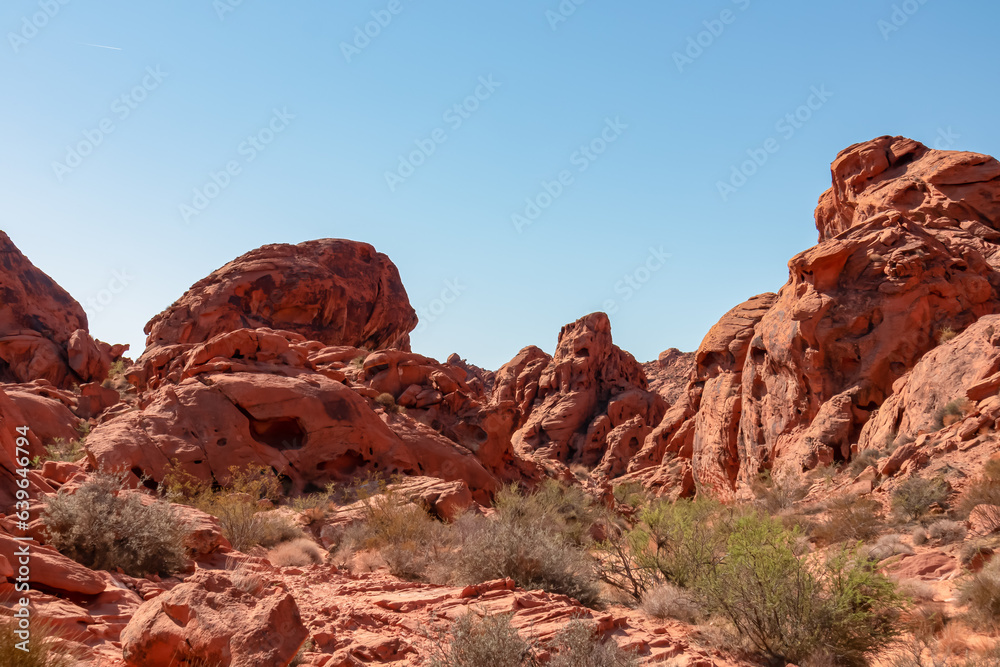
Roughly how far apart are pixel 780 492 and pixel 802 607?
12.0 m

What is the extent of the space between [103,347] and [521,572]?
41.6m

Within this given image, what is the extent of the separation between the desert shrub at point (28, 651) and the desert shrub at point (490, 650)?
259 cm

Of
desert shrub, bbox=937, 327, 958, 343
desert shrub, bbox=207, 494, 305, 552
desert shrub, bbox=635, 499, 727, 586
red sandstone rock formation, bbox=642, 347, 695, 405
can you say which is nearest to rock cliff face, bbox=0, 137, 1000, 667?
desert shrub, bbox=937, 327, 958, 343

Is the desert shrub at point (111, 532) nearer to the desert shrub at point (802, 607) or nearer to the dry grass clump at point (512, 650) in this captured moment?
the dry grass clump at point (512, 650)

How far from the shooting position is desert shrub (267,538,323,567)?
10742 mm

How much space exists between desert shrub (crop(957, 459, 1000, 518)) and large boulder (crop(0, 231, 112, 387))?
41.0 meters

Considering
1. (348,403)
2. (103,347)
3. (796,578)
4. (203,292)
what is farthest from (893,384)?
(103,347)

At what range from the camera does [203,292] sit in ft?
117

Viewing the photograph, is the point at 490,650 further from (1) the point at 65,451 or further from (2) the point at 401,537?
(1) the point at 65,451

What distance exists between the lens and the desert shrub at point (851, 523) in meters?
11.2

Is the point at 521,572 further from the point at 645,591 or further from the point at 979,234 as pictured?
the point at 979,234

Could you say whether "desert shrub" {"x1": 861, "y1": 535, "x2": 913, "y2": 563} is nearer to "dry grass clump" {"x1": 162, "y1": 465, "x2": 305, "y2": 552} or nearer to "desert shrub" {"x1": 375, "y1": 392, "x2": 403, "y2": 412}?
"dry grass clump" {"x1": 162, "y1": 465, "x2": 305, "y2": 552}

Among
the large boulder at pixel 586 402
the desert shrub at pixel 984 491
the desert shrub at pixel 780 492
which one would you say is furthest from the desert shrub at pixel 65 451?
the large boulder at pixel 586 402

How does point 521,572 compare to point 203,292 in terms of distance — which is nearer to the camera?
point 521,572
